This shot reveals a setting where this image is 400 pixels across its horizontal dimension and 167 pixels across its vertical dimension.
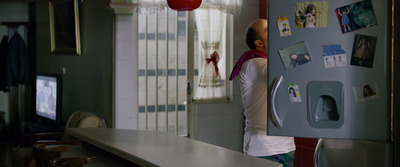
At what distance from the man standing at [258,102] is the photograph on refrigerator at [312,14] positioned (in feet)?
1.23

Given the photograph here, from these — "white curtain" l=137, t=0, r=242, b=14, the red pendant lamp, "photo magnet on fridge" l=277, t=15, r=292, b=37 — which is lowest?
"photo magnet on fridge" l=277, t=15, r=292, b=37

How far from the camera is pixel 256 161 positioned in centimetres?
263

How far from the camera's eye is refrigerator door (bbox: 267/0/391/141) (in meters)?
2.94

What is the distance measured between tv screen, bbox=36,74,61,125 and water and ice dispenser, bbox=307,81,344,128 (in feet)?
9.58

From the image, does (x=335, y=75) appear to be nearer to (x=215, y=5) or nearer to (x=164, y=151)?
(x=164, y=151)

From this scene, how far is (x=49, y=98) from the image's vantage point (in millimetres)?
5375

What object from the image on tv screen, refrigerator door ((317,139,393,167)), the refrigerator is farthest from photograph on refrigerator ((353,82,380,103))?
the image on tv screen

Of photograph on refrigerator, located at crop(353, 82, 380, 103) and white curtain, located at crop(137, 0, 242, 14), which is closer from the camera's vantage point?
photograph on refrigerator, located at crop(353, 82, 380, 103)

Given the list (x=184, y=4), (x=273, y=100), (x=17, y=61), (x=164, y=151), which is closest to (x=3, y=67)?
(x=17, y=61)

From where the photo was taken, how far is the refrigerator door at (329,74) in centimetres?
294

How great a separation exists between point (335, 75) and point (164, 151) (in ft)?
3.68

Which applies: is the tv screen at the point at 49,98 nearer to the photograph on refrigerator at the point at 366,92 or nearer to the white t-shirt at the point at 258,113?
the white t-shirt at the point at 258,113

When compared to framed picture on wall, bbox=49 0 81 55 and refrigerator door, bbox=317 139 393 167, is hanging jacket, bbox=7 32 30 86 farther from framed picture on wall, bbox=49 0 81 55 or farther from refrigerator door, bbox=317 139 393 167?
refrigerator door, bbox=317 139 393 167
